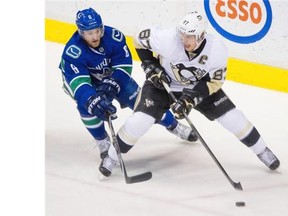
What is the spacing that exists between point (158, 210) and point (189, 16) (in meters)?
0.68

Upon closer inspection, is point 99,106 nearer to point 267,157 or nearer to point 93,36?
point 93,36

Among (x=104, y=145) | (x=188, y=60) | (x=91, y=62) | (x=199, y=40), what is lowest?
(x=104, y=145)

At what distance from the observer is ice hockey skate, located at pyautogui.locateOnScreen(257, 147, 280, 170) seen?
3.83 m

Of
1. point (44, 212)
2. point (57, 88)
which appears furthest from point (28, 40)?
point (57, 88)

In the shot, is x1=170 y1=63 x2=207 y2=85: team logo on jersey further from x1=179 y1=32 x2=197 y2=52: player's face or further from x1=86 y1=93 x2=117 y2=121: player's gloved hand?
x1=86 y1=93 x2=117 y2=121: player's gloved hand

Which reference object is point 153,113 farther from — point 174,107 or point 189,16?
point 189,16

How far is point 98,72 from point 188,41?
458 millimetres

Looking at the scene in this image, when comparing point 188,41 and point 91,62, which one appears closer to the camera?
point 188,41

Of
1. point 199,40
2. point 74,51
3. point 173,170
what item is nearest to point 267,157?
point 173,170

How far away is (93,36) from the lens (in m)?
3.70

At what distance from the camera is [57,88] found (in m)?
4.46

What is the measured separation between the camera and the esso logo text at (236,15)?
14.4 ft

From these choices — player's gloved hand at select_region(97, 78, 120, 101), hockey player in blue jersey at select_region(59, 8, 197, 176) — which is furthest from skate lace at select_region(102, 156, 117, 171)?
player's gloved hand at select_region(97, 78, 120, 101)

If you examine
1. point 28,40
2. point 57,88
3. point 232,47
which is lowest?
point 57,88
